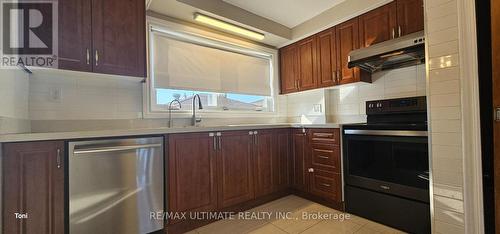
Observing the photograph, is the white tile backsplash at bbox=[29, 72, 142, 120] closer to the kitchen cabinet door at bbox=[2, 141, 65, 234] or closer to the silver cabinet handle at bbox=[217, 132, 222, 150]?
the kitchen cabinet door at bbox=[2, 141, 65, 234]

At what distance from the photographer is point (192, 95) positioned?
269 centimetres

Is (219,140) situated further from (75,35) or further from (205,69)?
(75,35)

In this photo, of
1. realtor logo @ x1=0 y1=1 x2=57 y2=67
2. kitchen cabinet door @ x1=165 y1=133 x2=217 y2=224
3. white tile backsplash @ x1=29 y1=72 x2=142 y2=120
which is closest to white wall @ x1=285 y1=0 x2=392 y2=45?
kitchen cabinet door @ x1=165 y1=133 x2=217 y2=224

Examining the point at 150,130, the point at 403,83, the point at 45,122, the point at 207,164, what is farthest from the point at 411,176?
the point at 45,122

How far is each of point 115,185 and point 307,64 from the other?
8.94ft

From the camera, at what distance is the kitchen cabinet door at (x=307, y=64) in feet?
9.79

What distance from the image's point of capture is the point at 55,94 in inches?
73.8

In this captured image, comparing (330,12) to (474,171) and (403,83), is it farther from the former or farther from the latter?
(474,171)

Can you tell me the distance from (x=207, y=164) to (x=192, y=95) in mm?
1020

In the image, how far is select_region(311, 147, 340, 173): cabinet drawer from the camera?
7.74 feet

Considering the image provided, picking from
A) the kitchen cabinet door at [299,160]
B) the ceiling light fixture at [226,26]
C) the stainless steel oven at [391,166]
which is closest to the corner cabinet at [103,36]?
the ceiling light fixture at [226,26]

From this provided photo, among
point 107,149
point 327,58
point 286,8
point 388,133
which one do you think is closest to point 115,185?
point 107,149

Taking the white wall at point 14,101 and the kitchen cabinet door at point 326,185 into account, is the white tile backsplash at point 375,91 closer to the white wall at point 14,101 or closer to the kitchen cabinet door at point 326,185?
the kitchen cabinet door at point 326,185

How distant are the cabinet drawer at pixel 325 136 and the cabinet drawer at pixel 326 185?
367 mm
